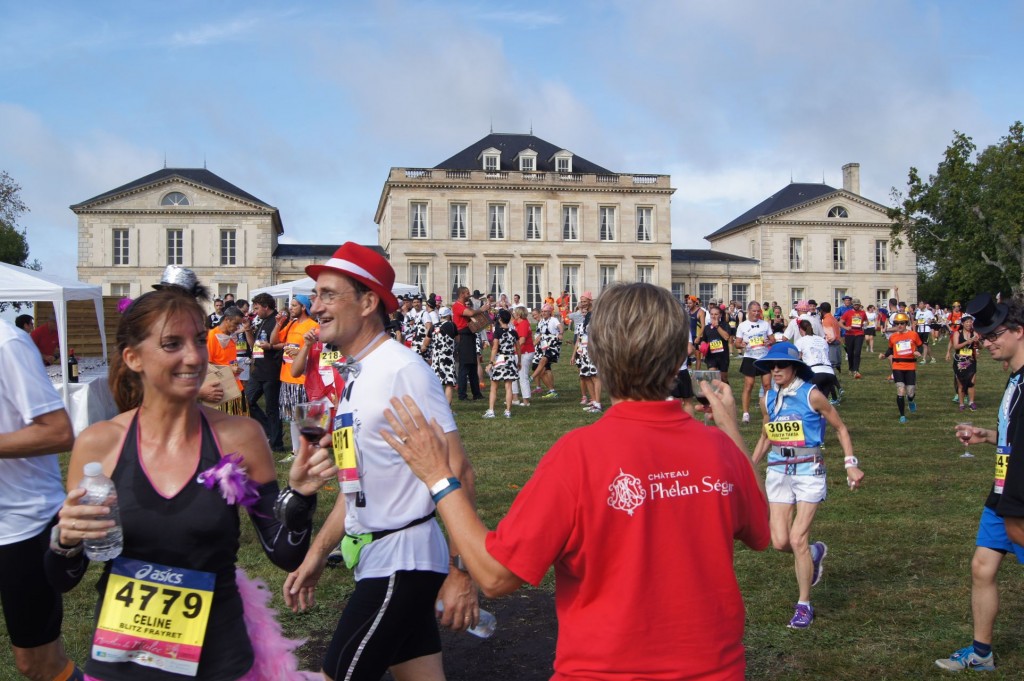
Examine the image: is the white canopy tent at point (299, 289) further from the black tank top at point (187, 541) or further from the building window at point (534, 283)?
the building window at point (534, 283)

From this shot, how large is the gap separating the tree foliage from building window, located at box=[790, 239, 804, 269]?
452 inches

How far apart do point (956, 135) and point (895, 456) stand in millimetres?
46823

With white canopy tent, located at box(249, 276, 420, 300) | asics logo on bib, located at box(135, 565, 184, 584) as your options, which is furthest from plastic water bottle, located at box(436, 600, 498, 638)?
white canopy tent, located at box(249, 276, 420, 300)

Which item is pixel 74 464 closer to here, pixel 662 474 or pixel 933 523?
pixel 662 474

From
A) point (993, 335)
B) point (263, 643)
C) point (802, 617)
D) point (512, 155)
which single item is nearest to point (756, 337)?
point (802, 617)

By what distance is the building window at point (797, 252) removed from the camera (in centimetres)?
6719

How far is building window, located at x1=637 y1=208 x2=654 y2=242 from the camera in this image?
205ft

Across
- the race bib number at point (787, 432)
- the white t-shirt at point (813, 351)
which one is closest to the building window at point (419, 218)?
the white t-shirt at point (813, 351)

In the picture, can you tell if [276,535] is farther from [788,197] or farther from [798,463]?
[788,197]

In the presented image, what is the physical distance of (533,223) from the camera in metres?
61.1

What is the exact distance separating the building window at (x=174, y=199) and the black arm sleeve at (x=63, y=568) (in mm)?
60008

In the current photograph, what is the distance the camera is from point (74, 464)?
2.63 meters

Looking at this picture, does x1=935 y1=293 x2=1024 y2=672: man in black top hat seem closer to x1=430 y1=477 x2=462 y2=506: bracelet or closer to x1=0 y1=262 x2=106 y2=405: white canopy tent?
x1=430 y1=477 x2=462 y2=506: bracelet

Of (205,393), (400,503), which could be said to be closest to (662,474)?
(400,503)
